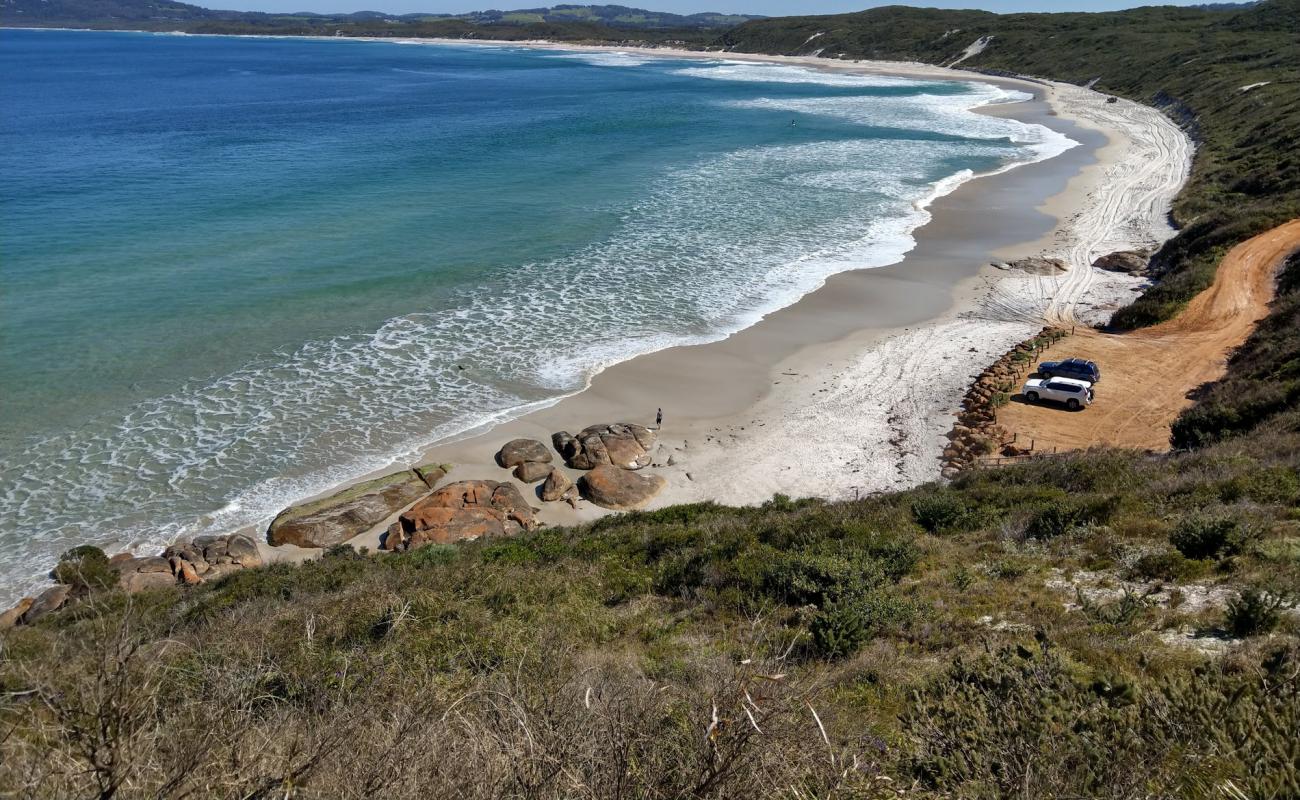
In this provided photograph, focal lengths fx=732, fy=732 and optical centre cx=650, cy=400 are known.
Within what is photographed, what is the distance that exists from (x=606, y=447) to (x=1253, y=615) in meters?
12.8

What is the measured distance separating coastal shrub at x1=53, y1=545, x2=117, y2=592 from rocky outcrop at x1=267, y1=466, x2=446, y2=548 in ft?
8.78

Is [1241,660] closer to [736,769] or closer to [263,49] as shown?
[736,769]

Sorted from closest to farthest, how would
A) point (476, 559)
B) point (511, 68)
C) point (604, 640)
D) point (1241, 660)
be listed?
point (1241, 660) → point (604, 640) → point (476, 559) → point (511, 68)

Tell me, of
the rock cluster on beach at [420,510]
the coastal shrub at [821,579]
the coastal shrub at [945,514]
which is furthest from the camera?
the rock cluster on beach at [420,510]

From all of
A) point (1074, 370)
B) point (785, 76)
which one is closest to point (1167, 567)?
point (1074, 370)

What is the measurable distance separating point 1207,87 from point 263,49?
179552 millimetres

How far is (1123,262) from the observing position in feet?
94.6

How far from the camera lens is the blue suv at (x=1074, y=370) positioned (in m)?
19.1

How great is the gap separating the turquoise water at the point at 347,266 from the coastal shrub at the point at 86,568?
0.93 metres

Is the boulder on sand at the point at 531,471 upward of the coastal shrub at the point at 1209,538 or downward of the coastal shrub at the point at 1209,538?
downward

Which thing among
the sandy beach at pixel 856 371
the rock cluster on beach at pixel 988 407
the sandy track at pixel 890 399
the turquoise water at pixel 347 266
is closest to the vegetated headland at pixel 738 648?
the sandy beach at pixel 856 371

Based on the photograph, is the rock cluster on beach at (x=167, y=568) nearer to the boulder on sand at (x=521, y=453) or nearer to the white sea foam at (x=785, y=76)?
the boulder on sand at (x=521, y=453)

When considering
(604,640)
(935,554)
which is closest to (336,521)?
(604,640)

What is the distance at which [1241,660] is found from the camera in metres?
5.72
